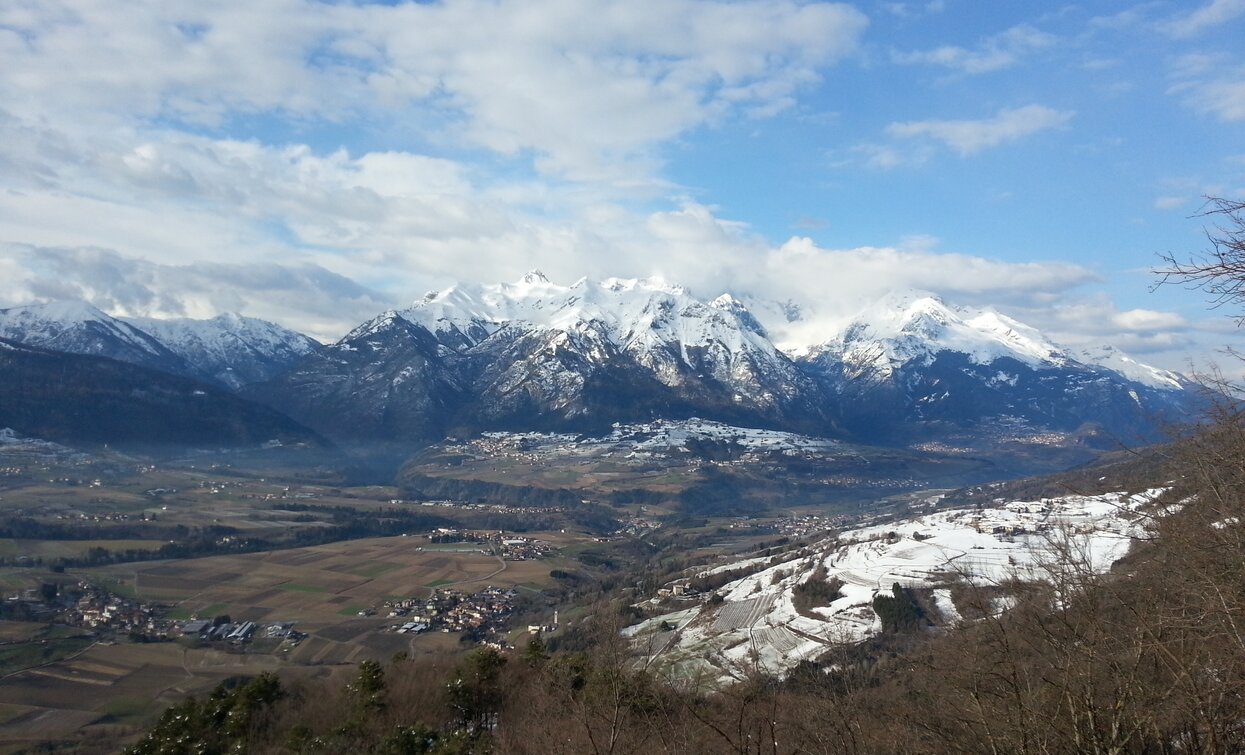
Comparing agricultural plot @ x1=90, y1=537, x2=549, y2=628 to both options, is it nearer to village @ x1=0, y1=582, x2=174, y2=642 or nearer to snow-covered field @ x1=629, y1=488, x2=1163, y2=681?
village @ x1=0, y1=582, x2=174, y2=642

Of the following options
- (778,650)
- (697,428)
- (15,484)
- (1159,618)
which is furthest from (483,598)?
(697,428)

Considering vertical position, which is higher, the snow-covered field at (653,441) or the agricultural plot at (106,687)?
the snow-covered field at (653,441)

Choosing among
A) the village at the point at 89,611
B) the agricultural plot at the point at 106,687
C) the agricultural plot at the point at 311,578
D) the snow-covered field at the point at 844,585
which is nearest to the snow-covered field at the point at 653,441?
the agricultural plot at the point at 311,578

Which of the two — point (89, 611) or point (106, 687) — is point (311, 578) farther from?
point (106, 687)

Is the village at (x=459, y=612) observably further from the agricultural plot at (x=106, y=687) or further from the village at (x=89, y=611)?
the village at (x=89, y=611)

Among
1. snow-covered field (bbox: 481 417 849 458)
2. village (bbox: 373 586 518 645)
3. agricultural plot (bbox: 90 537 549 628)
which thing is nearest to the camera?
village (bbox: 373 586 518 645)

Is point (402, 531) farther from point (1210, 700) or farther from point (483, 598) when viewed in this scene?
point (1210, 700)

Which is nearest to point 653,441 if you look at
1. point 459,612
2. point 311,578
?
point 311,578

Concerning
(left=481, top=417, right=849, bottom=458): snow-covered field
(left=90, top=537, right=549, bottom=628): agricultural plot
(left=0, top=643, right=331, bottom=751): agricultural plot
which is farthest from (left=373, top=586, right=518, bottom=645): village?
(left=481, top=417, right=849, bottom=458): snow-covered field

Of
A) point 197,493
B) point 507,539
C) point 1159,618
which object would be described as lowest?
point 507,539

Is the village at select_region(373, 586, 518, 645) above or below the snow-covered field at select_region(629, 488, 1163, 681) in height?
below

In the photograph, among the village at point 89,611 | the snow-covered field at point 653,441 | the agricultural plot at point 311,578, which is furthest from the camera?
the snow-covered field at point 653,441
